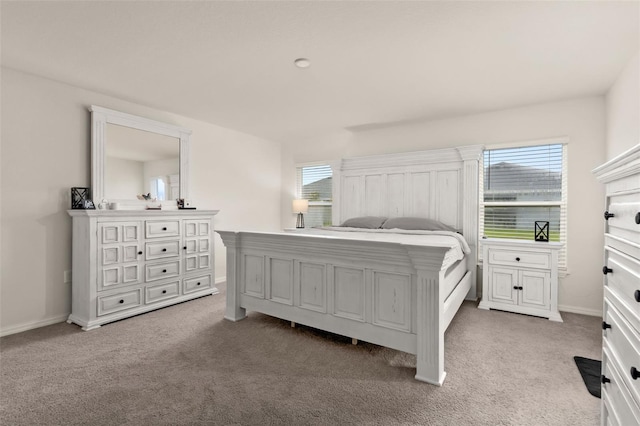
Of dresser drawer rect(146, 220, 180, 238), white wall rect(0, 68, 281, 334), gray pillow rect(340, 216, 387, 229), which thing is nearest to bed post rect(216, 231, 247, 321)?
dresser drawer rect(146, 220, 180, 238)

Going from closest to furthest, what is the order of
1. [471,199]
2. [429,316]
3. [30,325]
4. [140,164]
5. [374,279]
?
[429,316] < [374,279] < [30,325] < [140,164] < [471,199]

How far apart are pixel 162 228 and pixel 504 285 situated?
152 inches

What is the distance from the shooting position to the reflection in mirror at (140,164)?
11.2 feet

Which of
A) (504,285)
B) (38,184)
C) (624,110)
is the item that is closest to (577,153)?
(624,110)

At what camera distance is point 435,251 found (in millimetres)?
1923

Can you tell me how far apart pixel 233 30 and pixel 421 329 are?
2413mm

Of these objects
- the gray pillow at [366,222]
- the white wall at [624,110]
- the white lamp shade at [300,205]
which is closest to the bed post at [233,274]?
the gray pillow at [366,222]

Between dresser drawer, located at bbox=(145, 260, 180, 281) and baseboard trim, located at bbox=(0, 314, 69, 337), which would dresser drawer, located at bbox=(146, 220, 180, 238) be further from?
baseboard trim, located at bbox=(0, 314, 69, 337)

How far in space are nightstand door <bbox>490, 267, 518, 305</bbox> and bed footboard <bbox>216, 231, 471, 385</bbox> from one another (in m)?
0.58

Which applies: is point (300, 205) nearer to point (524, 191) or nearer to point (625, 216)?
→ point (524, 191)

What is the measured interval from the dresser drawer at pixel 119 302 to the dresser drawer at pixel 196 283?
0.56 metres

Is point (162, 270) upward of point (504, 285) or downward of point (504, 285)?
upward

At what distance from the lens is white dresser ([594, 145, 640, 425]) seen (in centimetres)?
100

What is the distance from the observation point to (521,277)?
3303 mm
